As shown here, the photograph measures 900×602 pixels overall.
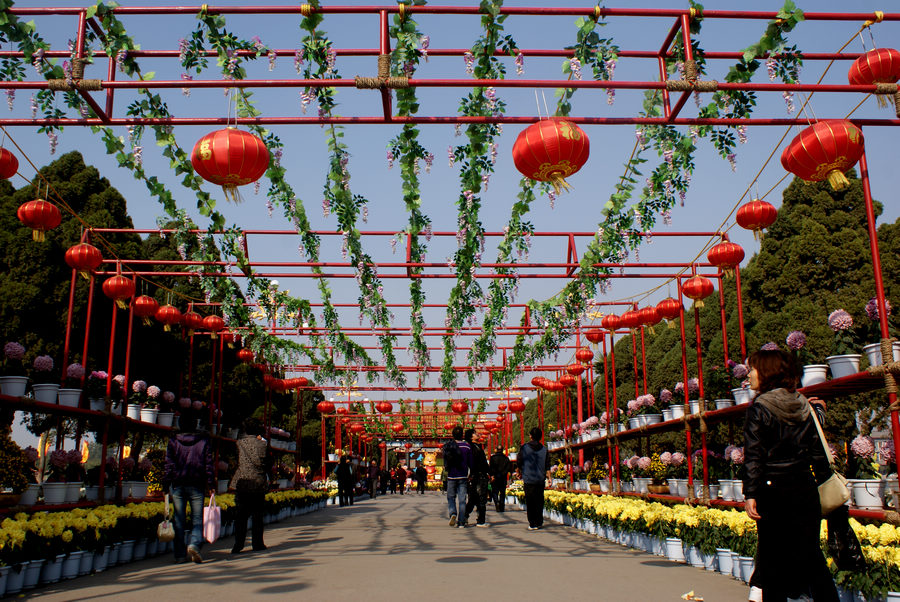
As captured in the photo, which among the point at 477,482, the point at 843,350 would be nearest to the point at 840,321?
the point at 843,350

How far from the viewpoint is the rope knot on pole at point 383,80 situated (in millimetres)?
4922

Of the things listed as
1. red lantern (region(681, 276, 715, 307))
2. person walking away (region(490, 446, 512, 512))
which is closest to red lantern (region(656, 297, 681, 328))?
red lantern (region(681, 276, 715, 307))

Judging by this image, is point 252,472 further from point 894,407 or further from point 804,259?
point 804,259

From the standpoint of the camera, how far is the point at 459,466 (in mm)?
11414

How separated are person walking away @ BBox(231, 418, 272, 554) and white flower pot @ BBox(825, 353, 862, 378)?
19.2 feet

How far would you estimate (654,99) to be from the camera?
22.3ft

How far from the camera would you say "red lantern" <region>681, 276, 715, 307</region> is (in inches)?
355

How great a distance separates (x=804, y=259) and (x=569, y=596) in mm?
15067

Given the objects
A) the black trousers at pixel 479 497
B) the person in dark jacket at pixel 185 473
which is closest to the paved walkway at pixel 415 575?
the person in dark jacket at pixel 185 473

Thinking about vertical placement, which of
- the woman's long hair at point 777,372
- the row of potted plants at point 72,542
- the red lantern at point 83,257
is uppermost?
the red lantern at point 83,257

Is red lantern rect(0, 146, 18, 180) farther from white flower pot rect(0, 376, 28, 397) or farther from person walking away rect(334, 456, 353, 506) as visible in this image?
person walking away rect(334, 456, 353, 506)

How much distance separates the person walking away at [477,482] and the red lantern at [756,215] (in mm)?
6120

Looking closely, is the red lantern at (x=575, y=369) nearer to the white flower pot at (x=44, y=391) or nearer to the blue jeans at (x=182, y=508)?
the blue jeans at (x=182, y=508)

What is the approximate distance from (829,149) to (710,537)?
3509 mm
